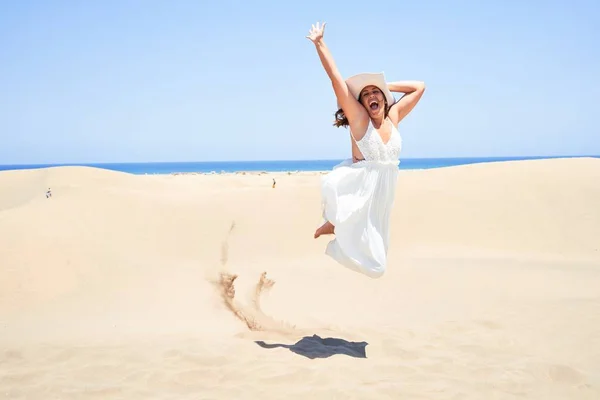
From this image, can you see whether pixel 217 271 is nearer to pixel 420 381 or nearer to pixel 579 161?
pixel 420 381

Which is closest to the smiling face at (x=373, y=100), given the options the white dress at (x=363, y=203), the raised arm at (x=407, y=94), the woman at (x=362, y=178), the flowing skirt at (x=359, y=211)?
the woman at (x=362, y=178)

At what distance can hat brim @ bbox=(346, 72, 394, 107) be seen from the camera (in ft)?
15.8

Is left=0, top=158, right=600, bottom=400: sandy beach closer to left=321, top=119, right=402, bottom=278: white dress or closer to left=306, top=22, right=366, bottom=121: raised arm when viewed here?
left=321, top=119, right=402, bottom=278: white dress

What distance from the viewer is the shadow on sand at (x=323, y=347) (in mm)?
5117

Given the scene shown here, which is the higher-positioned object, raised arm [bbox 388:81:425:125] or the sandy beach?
raised arm [bbox 388:81:425:125]

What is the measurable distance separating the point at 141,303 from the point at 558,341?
202 inches

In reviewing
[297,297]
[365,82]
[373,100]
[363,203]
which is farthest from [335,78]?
[297,297]

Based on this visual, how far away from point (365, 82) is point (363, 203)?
1.07m

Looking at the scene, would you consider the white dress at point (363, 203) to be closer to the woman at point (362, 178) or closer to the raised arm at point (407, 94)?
the woman at point (362, 178)

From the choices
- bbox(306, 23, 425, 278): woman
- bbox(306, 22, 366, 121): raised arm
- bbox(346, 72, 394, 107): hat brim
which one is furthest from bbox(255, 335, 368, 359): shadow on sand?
bbox(346, 72, 394, 107): hat brim

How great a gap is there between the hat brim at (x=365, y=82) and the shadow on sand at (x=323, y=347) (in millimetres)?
2379

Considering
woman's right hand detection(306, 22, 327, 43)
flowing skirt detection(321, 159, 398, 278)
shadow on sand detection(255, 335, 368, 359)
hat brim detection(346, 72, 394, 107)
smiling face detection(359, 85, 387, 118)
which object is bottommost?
shadow on sand detection(255, 335, 368, 359)

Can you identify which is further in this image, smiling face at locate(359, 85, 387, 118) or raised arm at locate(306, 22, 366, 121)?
smiling face at locate(359, 85, 387, 118)

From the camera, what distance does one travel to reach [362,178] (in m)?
4.86
